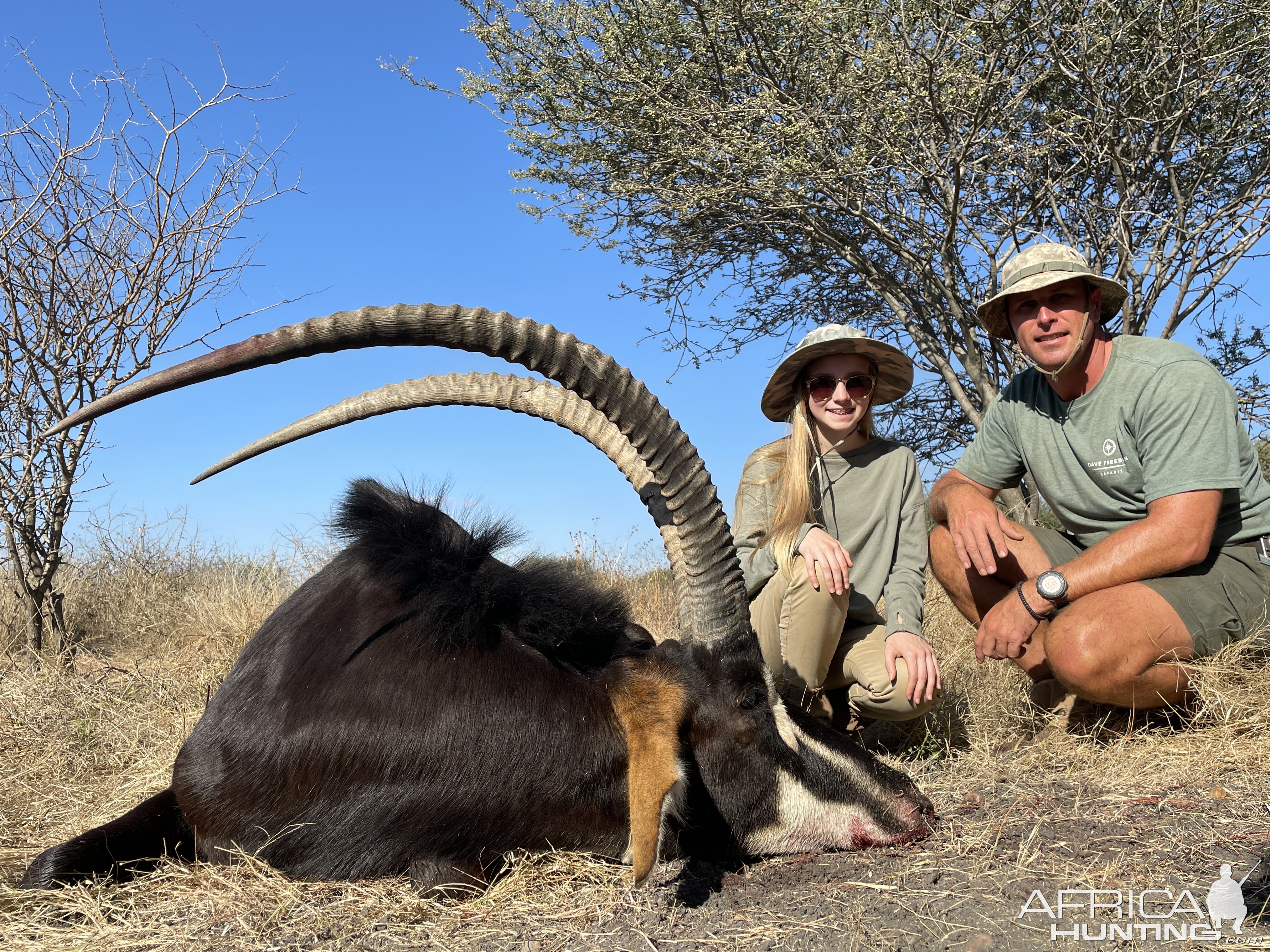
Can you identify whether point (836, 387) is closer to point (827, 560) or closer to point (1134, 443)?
point (827, 560)

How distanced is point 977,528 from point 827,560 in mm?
1134

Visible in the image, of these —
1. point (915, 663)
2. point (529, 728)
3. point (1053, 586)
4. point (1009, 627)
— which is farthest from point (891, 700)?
point (529, 728)

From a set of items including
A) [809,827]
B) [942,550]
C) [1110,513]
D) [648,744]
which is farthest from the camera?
[942,550]

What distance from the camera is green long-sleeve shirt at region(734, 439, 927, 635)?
427 cm

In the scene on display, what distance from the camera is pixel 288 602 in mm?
3725

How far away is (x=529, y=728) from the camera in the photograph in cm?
296

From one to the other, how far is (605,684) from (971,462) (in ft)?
9.11

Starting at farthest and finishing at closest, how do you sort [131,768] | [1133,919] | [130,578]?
[130,578] → [131,768] → [1133,919]

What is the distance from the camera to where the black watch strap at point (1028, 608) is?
3990 mm

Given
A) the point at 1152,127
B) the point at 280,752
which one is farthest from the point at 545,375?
the point at 1152,127

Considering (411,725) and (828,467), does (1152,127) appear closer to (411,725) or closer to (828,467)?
(828,467)

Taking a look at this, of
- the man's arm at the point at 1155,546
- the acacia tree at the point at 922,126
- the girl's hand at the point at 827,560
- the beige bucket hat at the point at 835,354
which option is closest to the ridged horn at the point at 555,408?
the girl's hand at the point at 827,560

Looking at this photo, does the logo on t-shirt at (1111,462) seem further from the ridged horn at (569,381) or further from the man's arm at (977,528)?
the ridged horn at (569,381)

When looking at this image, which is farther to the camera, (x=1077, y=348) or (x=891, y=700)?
(x=1077, y=348)
